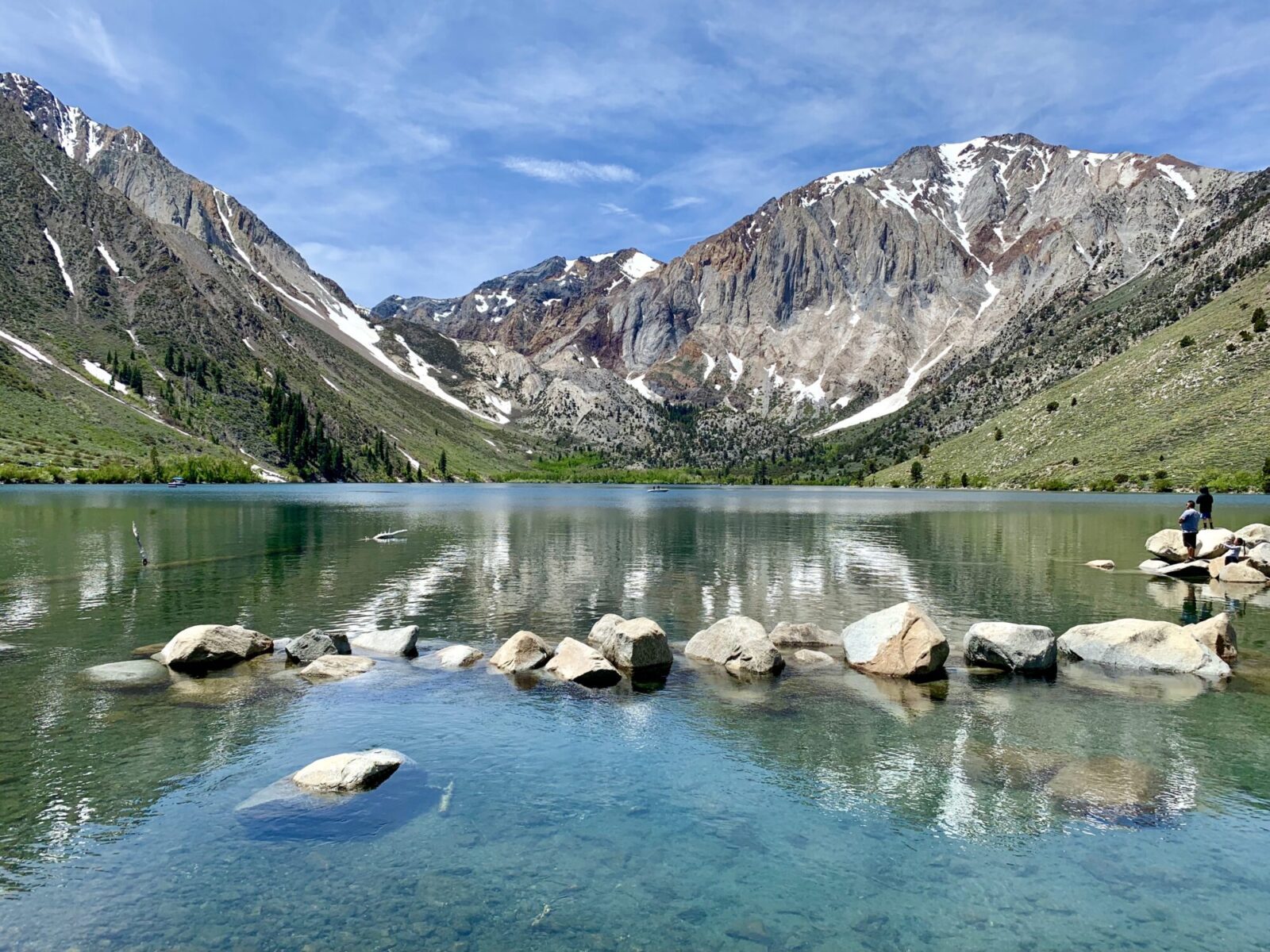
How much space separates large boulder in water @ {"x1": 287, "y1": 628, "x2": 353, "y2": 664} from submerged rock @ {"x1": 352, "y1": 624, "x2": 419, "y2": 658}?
1.34 meters

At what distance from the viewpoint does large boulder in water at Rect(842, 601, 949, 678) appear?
100 ft

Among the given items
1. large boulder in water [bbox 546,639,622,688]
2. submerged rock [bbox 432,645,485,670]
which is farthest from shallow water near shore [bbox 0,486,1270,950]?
large boulder in water [bbox 546,639,622,688]

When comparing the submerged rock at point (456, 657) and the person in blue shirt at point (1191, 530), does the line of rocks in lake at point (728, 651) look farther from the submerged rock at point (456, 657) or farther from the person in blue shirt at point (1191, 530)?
the person in blue shirt at point (1191, 530)

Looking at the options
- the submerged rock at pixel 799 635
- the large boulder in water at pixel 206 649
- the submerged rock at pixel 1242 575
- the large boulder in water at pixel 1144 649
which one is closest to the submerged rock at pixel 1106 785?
the large boulder in water at pixel 1144 649

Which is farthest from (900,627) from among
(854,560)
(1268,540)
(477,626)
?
(1268,540)

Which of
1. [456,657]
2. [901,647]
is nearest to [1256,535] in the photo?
[901,647]

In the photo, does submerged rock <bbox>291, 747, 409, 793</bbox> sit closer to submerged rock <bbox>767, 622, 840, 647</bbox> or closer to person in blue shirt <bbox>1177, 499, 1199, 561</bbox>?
submerged rock <bbox>767, 622, 840, 647</bbox>

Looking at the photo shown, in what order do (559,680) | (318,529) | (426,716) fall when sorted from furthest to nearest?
(318,529) → (559,680) → (426,716)

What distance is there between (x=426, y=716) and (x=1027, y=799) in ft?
60.3

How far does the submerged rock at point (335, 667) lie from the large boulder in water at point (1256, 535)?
6760 centimetres

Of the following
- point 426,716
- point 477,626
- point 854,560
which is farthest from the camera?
point 854,560

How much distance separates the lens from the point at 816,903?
46.9 feet

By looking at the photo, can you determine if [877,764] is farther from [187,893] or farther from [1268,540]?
[1268,540]

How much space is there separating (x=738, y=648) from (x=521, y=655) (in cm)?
948
